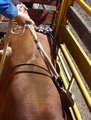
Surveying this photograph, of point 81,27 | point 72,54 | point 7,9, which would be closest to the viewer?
point 7,9

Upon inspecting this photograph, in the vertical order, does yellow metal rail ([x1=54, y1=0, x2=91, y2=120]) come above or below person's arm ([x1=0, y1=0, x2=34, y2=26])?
below

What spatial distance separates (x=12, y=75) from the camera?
5.92ft

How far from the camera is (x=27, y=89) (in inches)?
62.6

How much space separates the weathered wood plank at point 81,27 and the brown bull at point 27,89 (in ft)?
1.25

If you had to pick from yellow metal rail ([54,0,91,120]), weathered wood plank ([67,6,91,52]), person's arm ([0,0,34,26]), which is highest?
person's arm ([0,0,34,26])

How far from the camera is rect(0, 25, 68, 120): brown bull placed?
1.45 m

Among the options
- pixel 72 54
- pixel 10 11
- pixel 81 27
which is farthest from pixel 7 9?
pixel 72 54

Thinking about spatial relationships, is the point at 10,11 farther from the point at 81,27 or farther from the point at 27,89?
the point at 81,27

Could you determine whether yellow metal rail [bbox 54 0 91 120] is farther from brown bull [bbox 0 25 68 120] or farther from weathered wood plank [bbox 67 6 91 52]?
brown bull [bbox 0 25 68 120]

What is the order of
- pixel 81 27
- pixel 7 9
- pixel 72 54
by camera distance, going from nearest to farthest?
pixel 7 9
pixel 81 27
pixel 72 54

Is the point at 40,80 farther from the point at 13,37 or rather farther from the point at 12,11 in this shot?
the point at 13,37

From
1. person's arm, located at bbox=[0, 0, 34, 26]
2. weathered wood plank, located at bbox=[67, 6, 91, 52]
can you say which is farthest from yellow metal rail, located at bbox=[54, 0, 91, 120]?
person's arm, located at bbox=[0, 0, 34, 26]

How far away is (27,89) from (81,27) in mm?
822

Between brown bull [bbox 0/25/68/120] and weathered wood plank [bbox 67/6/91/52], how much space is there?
0.38m
